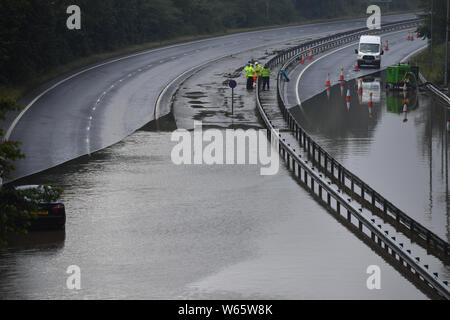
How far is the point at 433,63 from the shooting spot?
2840 inches

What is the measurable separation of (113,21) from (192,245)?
200 ft

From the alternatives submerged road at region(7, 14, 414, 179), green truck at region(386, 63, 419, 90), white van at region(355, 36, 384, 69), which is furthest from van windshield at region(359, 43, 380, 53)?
green truck at region(386, 63, 419, 90)

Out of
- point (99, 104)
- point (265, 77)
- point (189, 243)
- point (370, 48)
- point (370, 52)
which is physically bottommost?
point (189, 243)

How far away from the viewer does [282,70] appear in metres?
64.2

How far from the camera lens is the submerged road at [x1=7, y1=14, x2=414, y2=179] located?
4066 cm

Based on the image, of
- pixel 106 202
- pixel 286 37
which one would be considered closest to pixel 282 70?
pixel 286 37

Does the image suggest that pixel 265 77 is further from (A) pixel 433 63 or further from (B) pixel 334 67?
(A) pixel 433 63

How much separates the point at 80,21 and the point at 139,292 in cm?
5990

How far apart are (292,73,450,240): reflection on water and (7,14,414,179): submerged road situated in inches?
395
